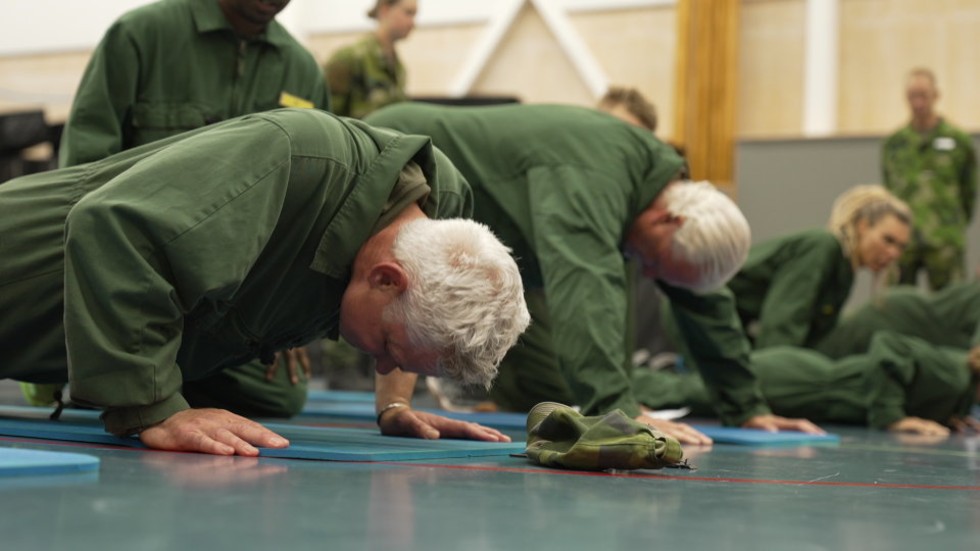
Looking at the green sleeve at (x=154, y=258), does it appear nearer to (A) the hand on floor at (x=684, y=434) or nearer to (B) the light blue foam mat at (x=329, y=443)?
(B) the light blue foam mat at (x=329, y=443)

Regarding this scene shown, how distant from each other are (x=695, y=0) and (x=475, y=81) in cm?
217

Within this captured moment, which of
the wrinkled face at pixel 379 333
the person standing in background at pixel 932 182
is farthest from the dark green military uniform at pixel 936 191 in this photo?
the wrinkled face at pixel 379 333

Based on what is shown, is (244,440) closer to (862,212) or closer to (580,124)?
(580,124)

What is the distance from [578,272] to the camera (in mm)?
3391

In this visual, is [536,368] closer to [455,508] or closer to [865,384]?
[865,384]

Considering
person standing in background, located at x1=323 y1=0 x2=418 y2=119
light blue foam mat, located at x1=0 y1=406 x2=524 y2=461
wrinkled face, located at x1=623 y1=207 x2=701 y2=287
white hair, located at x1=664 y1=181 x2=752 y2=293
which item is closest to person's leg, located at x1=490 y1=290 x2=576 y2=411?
wrinkled face, located at x1=623 y1=207 x2=701 y2=287

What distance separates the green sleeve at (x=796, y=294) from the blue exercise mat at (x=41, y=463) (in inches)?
173

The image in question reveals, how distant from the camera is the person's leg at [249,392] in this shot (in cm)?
389

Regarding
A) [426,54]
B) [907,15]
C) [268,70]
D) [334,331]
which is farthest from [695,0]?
[334,331]

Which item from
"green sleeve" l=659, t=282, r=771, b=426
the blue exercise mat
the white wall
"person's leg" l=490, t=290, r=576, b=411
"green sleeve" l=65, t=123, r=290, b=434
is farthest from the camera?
the white wall

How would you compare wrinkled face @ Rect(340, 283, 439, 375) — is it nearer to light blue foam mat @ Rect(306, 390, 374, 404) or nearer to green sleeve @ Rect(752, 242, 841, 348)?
light blue foam mat @ Rect(306, 390, 374, 404)

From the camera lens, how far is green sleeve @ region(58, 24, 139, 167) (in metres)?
3.78

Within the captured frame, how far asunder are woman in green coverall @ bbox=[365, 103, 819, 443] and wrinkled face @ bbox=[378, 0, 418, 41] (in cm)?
315

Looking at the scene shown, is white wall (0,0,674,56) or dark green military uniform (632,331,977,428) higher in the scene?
white wall (0,0,674,56)
